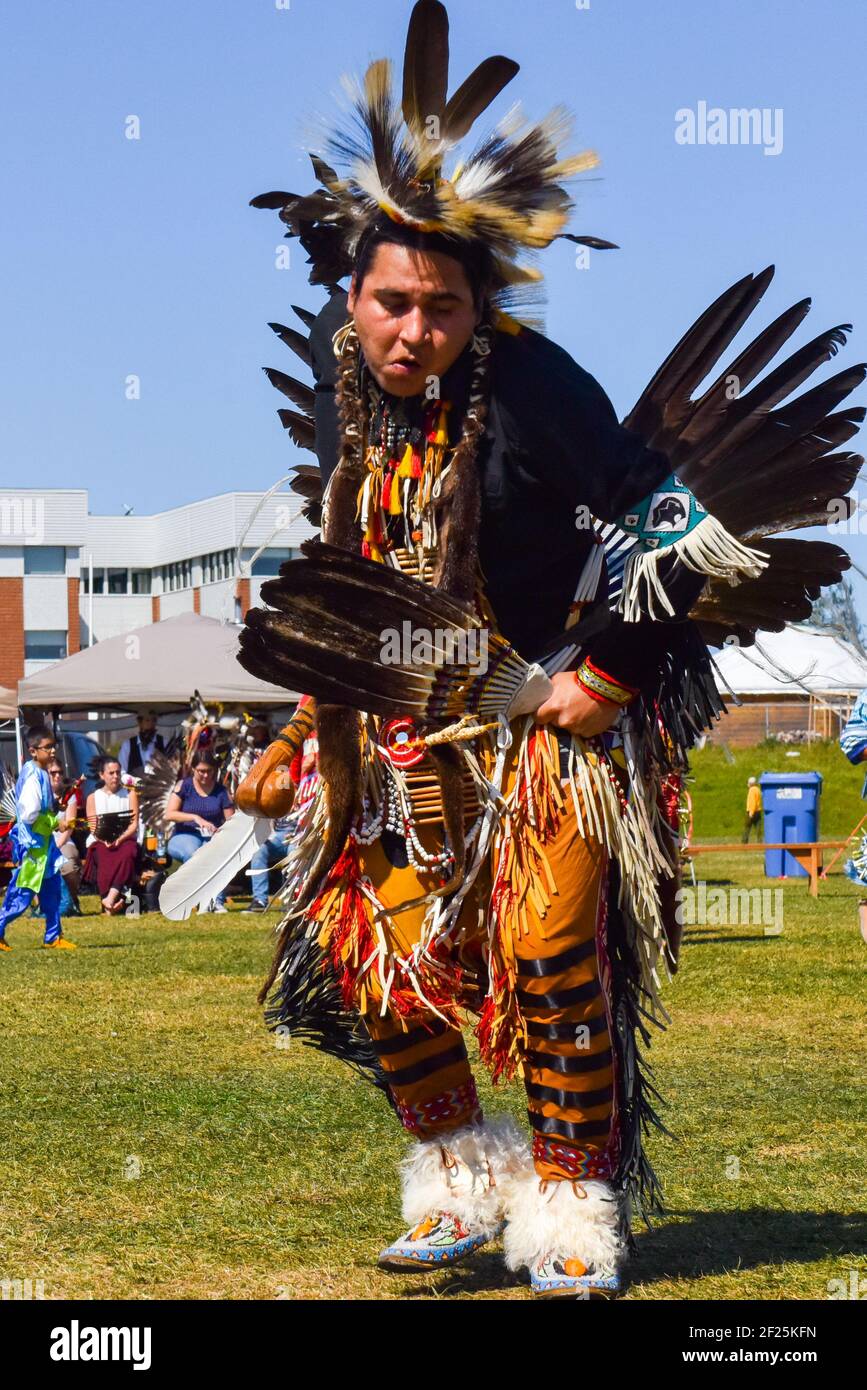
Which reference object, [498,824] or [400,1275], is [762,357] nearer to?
[498,824]

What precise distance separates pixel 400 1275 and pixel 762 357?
2224mm

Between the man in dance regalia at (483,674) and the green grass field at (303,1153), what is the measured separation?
315 millimetres

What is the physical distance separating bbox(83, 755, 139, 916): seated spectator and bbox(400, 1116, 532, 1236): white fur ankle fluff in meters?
12.3

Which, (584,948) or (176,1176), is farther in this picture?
(176,1176)

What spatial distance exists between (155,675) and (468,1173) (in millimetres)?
14807

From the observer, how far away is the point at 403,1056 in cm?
364

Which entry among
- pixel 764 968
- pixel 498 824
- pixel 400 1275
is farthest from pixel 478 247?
pixel 764 968

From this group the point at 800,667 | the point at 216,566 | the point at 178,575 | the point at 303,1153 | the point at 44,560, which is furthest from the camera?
the point at 178,575

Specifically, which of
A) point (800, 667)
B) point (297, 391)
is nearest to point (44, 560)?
point (800, 667)

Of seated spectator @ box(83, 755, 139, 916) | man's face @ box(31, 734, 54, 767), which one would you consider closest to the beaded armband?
man's face @ box(31, 734, 54, 767)

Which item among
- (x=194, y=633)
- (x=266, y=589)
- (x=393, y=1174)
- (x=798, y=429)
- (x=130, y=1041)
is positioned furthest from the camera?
(x=194, y=633)
